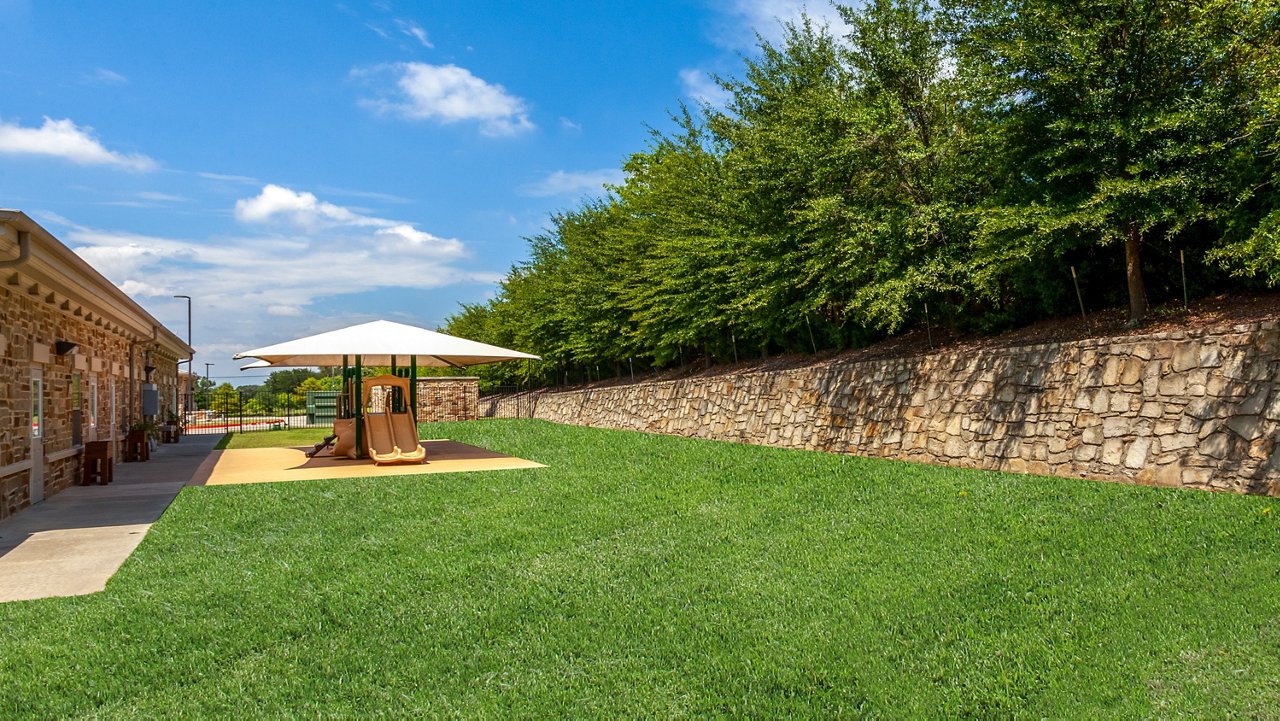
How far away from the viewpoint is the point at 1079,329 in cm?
1157

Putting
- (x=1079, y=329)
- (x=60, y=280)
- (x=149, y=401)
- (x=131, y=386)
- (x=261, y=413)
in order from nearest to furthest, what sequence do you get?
(x=60, y=280)
(x=1079, y=329)
(x=131, y=386)
(x=149, y=401)
(x=261, y=413)

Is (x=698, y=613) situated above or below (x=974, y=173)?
below

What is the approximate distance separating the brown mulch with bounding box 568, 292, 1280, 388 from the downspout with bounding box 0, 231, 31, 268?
1209 cm

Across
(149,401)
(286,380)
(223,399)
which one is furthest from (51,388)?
(286,380)

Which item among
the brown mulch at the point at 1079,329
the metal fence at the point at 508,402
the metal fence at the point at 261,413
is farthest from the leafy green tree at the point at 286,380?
the brown mulch at the point at 1079,329

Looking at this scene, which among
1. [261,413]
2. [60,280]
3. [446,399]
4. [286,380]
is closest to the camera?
[60,280]

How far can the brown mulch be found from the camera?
31.6ft

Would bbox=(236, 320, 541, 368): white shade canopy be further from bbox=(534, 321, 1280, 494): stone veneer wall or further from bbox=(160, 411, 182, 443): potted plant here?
bbox=(160, 411, 182, 443): potted plant

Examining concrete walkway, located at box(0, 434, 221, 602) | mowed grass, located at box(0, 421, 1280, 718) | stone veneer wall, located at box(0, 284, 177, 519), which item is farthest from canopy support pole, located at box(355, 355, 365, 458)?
mowed grass, located at box(0, 421, 1280, 718)

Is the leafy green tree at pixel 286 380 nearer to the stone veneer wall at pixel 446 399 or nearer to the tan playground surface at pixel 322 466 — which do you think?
the stone veneer wall at pixel 446 399

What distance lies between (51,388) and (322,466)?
13.9ft

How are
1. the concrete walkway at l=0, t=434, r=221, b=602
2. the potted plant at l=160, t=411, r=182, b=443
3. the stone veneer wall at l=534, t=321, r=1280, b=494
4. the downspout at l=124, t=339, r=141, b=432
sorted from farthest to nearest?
the potted plant at l=160, t=411, r=182, b=443 → the downspout at l=124, t=339, r=141, b=432 → the stone veneer wall at l=534, t=321, r=1280, b=494 → the concrete walkway at l=0, t=434, r=221, b=602

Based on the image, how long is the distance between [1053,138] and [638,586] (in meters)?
8.50

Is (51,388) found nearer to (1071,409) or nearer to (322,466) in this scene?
(322,466)
